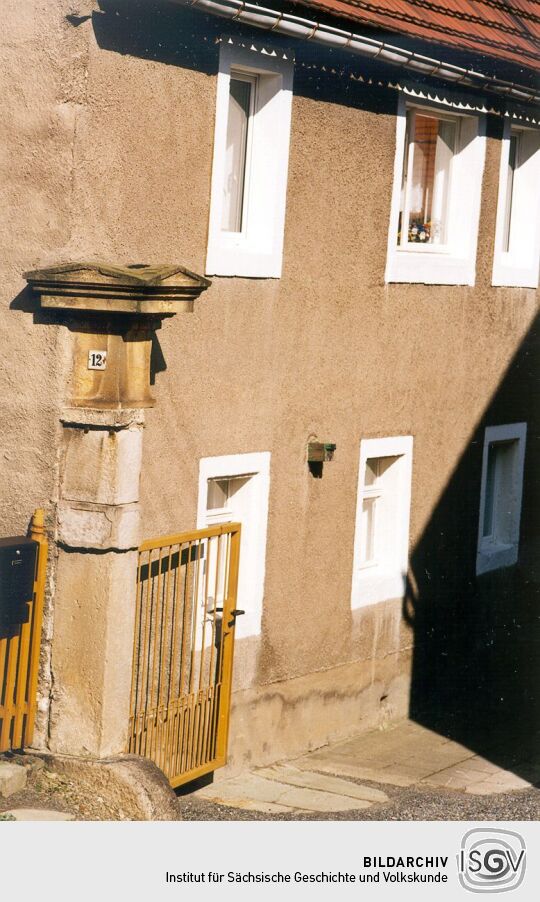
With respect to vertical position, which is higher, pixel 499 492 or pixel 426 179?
pixel 426 179

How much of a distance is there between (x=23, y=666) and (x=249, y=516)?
275cm

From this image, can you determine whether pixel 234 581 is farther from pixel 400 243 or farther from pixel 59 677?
pixel 400 243

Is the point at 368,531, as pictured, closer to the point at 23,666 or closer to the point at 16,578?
the point at 23,666

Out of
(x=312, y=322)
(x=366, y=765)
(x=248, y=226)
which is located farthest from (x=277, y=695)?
(x=248, y=226)

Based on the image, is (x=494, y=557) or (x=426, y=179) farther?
(x=494, y=557)

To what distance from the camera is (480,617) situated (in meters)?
14.9

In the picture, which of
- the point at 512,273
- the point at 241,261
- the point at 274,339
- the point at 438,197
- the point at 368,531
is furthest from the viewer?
the point at 512,273

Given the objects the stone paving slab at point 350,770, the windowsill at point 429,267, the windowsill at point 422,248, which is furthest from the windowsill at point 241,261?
the stone paving slab at point 350,770

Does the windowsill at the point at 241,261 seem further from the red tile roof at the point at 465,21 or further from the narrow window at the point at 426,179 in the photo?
the narrow window at the point at 426,179

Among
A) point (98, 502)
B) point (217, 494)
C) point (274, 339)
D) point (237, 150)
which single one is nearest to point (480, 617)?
point (217, 494)

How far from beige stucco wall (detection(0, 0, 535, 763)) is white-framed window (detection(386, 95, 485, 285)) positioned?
0.72 feet
